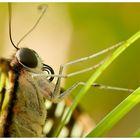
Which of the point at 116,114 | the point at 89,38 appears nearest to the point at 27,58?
the point at 116,114

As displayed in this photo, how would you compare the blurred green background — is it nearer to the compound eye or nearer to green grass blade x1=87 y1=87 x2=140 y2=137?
the compound eye

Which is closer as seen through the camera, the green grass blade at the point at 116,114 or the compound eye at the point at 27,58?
the green grass blade at the point at 116,114

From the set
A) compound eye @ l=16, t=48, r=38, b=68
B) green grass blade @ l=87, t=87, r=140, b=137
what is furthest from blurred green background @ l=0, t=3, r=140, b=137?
green grass blade @ l=87, t=87, r=140, b=137

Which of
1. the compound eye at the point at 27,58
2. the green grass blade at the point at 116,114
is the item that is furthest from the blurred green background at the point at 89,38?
the green grass blade at the point at 116,114

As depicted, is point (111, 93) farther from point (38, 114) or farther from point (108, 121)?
point (108, 121)

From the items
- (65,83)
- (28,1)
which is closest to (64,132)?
(65,83)

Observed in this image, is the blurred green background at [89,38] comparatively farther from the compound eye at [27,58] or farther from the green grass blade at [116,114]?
the green grass blade at [116,114]
